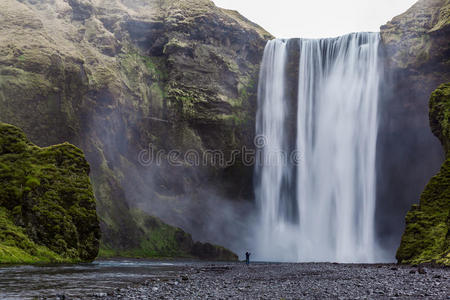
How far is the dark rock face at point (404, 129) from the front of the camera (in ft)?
188

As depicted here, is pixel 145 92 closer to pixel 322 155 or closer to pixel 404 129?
pixel 322 155

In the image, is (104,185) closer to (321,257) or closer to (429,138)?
(321,257)

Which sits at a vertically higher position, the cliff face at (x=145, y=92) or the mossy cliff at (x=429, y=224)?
the cliff face at (x=145, y=92)

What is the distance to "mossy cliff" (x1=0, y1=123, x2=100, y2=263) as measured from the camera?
30609 millimetres

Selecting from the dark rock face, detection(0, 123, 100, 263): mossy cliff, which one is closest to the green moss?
detection(0, 123, 100, 263): mossy cliff

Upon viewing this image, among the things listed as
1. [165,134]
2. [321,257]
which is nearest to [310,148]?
[321,257]

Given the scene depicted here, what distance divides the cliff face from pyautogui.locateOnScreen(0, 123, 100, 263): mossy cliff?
1788cm

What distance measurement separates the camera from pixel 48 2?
7138cm

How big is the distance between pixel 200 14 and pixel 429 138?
43.0m

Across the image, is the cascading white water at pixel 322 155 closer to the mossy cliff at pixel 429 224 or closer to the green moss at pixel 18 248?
the mossy cliff at pixel 429 224
